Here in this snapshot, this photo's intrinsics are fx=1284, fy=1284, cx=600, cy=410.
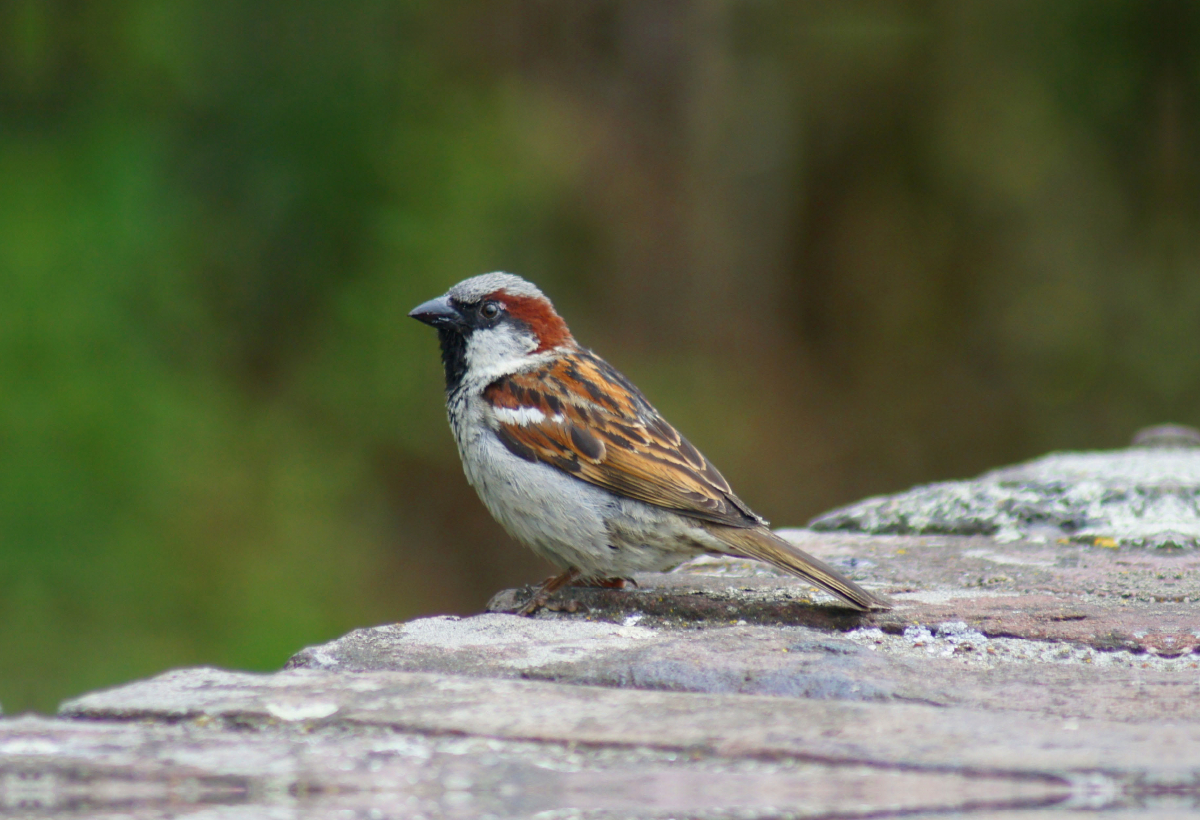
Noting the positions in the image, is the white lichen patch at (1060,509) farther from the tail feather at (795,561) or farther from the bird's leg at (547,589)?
the bird's leg at (547,589)

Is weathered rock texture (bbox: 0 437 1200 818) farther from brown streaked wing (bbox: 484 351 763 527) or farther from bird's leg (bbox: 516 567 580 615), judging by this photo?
brown streaked wing (bbox: 484 351 763 527)

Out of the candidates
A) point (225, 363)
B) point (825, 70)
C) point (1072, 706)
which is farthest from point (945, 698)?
point (825, 70)

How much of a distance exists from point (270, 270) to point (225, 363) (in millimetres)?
Result: 532

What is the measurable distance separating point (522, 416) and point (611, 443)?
9.0 inches

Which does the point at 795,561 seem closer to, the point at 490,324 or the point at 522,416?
the point at 522,416

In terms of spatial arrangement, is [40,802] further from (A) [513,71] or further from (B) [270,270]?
(A) [513,71]

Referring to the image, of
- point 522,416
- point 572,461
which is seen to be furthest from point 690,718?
point 522,416

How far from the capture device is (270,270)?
6.42m

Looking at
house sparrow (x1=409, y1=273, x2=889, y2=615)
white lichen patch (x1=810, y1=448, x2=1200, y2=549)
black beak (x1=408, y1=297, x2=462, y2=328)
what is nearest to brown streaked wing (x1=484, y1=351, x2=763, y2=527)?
house sparrow (x1=409, y1=273, x2=889, y2=615)

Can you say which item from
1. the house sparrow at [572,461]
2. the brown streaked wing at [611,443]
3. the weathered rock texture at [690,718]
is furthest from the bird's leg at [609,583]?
the weathered rock texture at [690,718]

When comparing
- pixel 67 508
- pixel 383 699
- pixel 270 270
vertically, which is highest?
pixel 270 270

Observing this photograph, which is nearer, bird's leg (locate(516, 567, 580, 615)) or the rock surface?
bird's leg (locate(516, 567, 580, 615))

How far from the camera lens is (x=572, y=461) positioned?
2.95 m

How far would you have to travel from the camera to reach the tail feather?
7.20 feet
